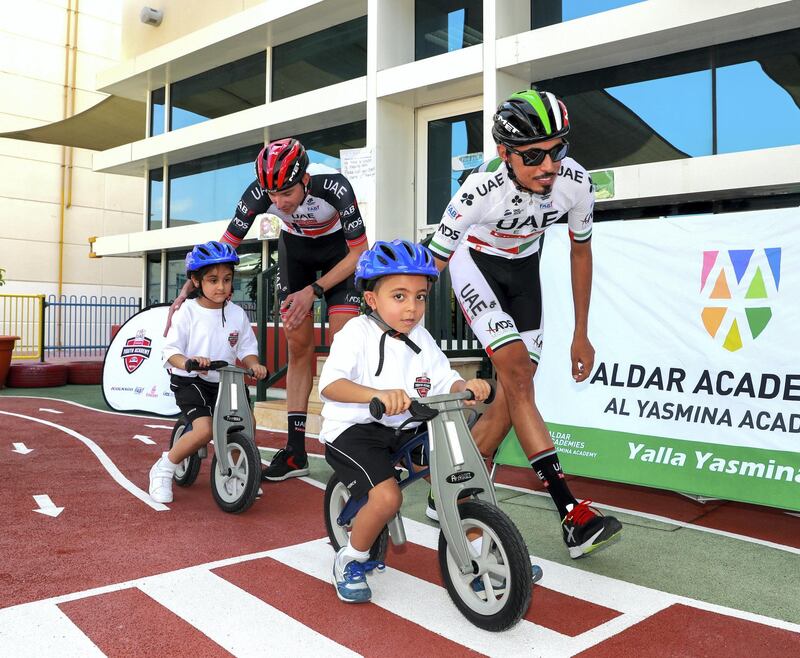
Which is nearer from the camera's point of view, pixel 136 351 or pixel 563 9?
pixel 136 351

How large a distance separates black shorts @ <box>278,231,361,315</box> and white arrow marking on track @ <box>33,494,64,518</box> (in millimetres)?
2251

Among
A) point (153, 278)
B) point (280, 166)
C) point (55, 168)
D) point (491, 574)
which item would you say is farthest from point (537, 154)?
point (55, 168)

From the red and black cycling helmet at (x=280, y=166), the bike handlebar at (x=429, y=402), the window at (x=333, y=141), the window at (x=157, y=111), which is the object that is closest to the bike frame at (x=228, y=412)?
the red and black cycling helmet at (x=280, y=166)

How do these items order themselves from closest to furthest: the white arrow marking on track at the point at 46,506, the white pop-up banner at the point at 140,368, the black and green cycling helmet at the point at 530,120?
the black and green cycling helmet at the point at 530,120
the white arrow marking on track at the point at 46,506
the white pop-up banner at the point at 140,368

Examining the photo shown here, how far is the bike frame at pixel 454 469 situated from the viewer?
2922mm

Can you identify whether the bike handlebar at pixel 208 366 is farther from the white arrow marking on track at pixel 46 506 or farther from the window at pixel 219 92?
the window at pixel 219 92

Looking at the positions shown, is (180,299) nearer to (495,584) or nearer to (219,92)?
(495,584)

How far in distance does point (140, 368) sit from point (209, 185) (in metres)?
9.15

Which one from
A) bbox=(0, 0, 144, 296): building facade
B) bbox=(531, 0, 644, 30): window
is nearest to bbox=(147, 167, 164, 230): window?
bbox=(0, 0, 144, 296): building facade

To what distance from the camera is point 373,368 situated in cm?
327

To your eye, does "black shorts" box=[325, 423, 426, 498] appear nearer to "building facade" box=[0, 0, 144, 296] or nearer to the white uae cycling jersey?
the white uae cycling jersey

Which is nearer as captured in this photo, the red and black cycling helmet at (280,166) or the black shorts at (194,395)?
the red and black cycling helmet at (280,166)

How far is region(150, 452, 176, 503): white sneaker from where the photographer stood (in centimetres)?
498

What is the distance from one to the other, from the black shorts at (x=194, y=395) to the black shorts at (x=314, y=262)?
1.09m
